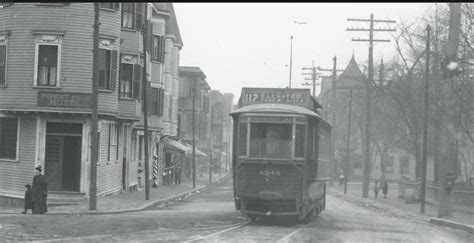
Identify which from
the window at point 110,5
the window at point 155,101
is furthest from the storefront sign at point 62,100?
the window at point 155,101

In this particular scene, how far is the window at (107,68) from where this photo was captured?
2742 cm

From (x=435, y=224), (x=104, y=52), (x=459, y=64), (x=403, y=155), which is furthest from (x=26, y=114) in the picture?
(x=403, y=155)

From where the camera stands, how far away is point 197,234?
50.8ft

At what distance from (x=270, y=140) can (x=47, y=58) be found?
38.8ft

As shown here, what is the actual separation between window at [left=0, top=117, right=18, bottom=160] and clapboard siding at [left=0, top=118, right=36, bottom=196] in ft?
1.29

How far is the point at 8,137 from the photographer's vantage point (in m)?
26.7

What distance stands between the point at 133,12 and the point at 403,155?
6016 cm

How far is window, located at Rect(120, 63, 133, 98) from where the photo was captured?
31953 millimetres

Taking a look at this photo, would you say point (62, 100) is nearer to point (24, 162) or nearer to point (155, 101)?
point (24, 162)

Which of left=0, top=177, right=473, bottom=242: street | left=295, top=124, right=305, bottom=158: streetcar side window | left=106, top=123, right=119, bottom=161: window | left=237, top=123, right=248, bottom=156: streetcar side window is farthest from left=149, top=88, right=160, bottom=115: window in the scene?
left=295, top=124, right=305, bottom=158: streetcar side window

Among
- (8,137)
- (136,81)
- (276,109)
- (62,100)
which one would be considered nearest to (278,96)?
(276,109)

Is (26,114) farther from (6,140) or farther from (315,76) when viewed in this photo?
(315,76)

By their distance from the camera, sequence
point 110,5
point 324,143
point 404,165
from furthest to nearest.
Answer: point 404,165, point 110,5, point 324,143

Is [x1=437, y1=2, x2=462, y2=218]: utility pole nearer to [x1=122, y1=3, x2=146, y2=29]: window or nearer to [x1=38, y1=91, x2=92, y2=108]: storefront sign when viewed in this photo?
[x1=38, y1=91, x2=92, y2=108]: storefront sign
